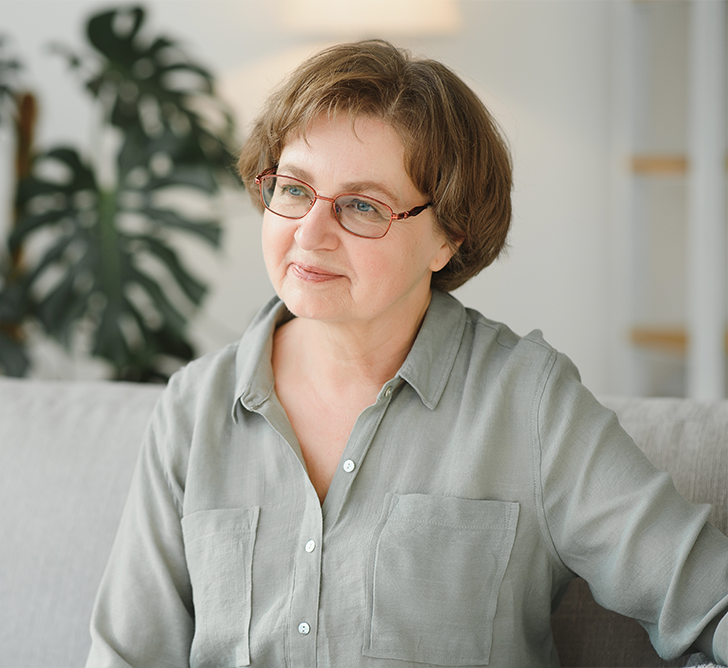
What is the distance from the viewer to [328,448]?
3.83 ft

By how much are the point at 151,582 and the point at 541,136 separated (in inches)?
105

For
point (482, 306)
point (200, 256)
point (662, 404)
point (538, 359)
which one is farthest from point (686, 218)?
point (538, 359)

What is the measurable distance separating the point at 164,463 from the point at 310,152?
0.49 meters

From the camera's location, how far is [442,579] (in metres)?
1.07

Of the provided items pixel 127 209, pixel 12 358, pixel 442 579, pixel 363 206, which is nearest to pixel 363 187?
pixel 363 206

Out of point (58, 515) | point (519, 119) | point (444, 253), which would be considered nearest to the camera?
point (444, 253)

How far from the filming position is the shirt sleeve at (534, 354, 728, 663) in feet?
3.15

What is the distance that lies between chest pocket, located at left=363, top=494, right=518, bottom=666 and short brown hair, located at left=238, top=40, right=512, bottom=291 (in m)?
0.39

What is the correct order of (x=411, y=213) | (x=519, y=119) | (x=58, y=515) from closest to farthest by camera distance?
(x=411, y=213) → (x=58, y=515) → (x=519, y=119)

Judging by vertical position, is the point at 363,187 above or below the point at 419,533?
above

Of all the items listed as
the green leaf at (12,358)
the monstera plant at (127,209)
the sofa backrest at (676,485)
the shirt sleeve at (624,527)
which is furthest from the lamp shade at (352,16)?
the shirt sleeve at (624,527)

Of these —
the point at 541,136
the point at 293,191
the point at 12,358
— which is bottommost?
the point at 12,358

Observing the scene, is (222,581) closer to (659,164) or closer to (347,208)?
(347,208)

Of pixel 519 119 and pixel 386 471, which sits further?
pixel 519 119
